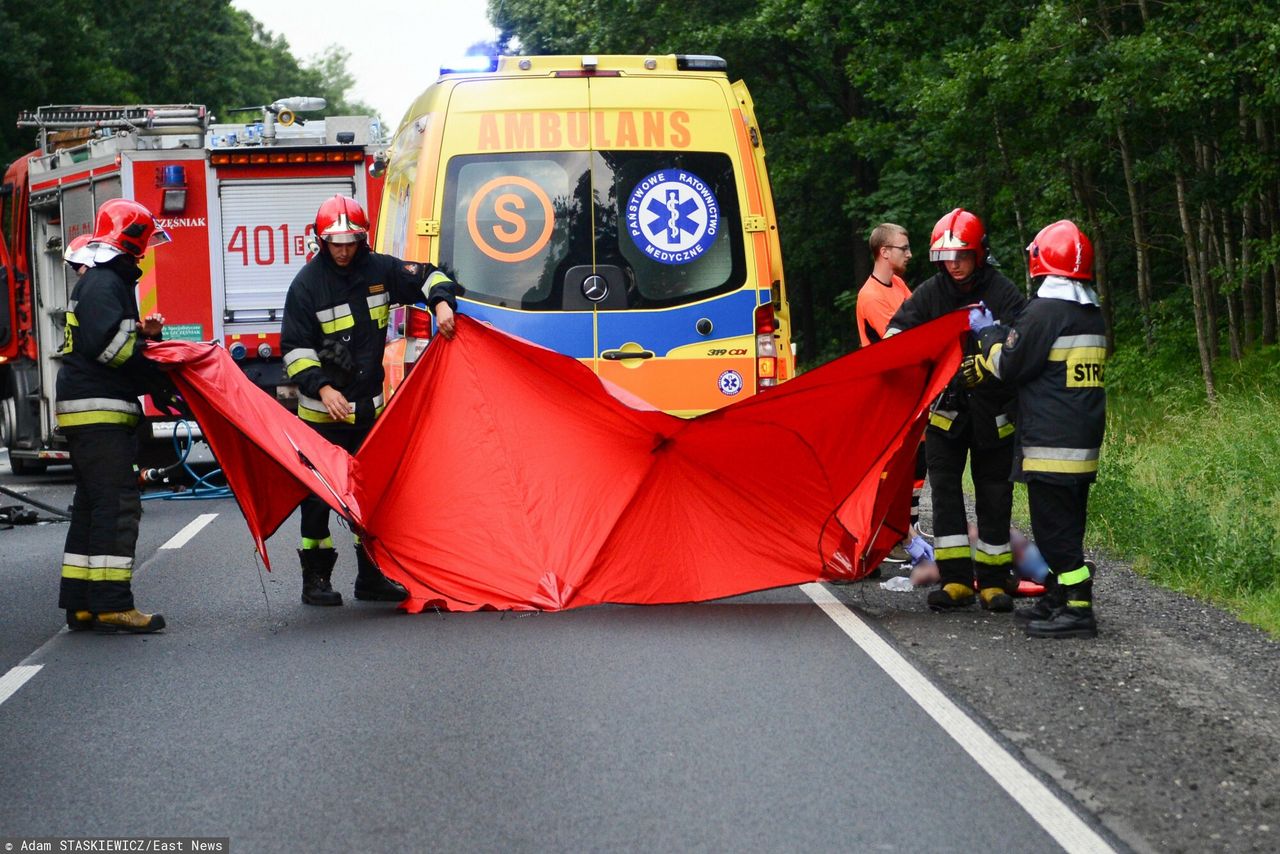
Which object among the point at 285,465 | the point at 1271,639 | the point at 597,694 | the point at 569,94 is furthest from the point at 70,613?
the point at 1271,639

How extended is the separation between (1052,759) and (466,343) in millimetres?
4256

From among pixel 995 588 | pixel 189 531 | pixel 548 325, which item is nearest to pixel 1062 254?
pixel 995 588

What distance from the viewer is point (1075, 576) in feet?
24.8

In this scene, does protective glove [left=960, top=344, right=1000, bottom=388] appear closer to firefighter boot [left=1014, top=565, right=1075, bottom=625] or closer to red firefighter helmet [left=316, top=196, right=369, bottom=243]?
firefighter boot [left=1014, top=565, right=1075, bottom=625]

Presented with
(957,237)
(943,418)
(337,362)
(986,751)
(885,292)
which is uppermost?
(957,237)

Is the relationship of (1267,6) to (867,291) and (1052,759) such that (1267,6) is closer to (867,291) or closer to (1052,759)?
(867,291)

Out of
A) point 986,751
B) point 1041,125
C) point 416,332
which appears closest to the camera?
point 986,751

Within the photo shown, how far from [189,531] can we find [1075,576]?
7.19 meters

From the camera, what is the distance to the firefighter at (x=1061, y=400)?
7.46m

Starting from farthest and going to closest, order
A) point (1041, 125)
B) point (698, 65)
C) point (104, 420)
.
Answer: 1. point (1041, 125)
2. point (698, 65)
3. point (104, 420)

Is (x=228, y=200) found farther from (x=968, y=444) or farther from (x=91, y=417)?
(x=968, y=444)

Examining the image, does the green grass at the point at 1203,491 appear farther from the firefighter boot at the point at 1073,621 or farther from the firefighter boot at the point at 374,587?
the firefighter boot at the point at 374,587

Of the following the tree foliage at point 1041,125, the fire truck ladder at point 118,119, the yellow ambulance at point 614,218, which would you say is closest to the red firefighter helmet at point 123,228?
the yellow ambulance at point 614,218

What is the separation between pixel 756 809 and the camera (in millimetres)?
4984
